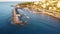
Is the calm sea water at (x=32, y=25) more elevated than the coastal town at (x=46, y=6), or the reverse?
the coastal town at (x=46, y=6)

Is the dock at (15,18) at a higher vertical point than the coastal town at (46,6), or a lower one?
lower

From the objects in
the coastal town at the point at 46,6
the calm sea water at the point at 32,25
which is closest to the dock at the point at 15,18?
the calm sea water at the point at 32,25

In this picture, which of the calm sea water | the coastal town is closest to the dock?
the calm sea water

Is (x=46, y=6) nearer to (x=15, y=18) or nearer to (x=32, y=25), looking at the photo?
(x=32, y=25)

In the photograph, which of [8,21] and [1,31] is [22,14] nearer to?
[8,21]

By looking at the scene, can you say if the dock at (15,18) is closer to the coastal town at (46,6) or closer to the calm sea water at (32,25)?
the calm sea water at (32,25)

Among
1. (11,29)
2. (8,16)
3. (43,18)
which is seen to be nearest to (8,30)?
(11,29)

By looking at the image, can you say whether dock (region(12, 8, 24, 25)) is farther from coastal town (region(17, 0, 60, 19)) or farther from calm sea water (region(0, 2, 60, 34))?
coastal town (region(17, 0, 60, 19))

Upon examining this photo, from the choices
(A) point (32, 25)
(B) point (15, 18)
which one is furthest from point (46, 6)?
(B) point (15, 18)
